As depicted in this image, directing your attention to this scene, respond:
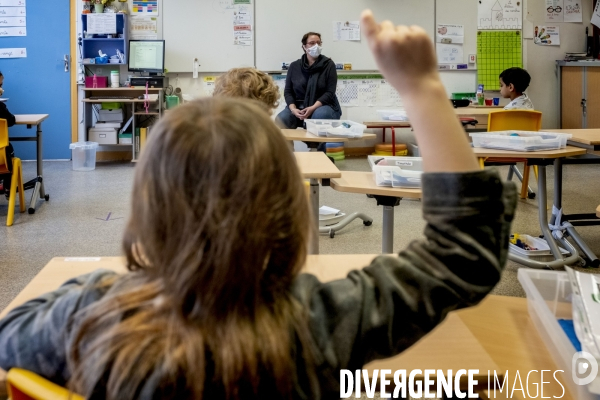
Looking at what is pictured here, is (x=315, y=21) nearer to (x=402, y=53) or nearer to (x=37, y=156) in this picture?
(x=37, y=156)

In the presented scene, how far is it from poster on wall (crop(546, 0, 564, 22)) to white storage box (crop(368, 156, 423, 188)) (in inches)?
219

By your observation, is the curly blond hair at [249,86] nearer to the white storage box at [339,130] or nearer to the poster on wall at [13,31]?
the white storage box at [339,130]

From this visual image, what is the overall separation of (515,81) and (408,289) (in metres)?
4.77

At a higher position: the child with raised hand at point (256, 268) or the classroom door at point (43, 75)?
the classroom door at point (43, 75)

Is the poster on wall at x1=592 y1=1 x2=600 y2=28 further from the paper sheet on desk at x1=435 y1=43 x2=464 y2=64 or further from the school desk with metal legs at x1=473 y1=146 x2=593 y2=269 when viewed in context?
the school desk with metal legs at x1=473 y1=146 x2=593 y2=269

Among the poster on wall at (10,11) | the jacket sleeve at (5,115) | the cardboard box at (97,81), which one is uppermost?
the poster on wall at (10,11)

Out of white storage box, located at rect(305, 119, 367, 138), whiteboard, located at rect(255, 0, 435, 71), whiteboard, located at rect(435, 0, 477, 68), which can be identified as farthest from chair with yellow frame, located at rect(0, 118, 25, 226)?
whiteboard, located at rect(435, 0, 477, 68)

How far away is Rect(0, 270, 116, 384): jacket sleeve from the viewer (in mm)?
652

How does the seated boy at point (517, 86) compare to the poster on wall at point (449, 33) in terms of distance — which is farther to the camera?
the poster on wall at point (449, 33)

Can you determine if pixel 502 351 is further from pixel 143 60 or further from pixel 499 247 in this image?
pixel 143 60

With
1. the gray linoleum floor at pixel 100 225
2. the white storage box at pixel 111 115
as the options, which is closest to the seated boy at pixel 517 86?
the gray linoleum floor at pixel 100 225

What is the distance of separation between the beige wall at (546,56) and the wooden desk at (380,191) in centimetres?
538

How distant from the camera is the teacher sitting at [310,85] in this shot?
561 centimetres

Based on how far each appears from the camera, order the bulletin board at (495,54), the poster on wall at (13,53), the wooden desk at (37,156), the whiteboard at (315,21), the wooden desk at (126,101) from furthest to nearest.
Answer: the bulletin board at (495,54) < the whiteboard at (315,21) < the poster on wall at (13,53) < the wooden desk at (126,101) < the wooden desk at (37,156)
